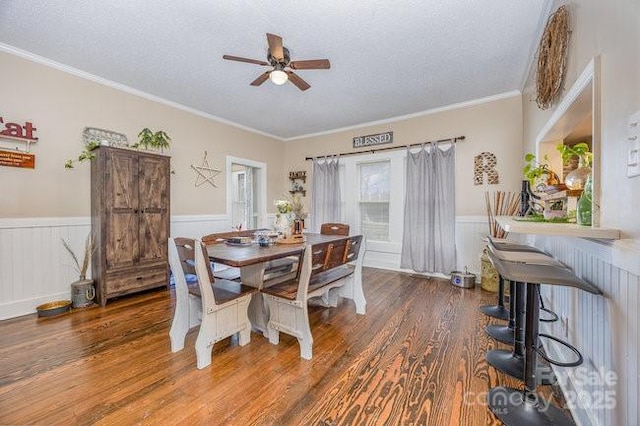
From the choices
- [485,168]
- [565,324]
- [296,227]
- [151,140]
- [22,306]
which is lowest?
[22,306]

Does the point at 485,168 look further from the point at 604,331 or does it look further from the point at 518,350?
the point at 604,331

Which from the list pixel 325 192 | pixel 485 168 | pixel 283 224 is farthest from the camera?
pixel 325 192

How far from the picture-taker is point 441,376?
70.1 inches

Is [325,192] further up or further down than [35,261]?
further up

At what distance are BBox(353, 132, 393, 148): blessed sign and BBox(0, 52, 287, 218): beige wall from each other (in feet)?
9.12

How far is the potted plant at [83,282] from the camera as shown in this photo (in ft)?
9.52

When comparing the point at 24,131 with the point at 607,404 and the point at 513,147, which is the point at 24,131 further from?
the point at 513,147

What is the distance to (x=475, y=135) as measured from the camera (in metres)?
3.90

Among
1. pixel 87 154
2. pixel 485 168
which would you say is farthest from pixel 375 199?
pixel 87 154

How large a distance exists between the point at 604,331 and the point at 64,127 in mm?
4721

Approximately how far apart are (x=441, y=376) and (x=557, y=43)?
236 cm

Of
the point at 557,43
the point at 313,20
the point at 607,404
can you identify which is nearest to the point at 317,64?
the point at 313,20

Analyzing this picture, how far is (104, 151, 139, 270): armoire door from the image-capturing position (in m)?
2.99

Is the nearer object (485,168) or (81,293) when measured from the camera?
(81,293)
